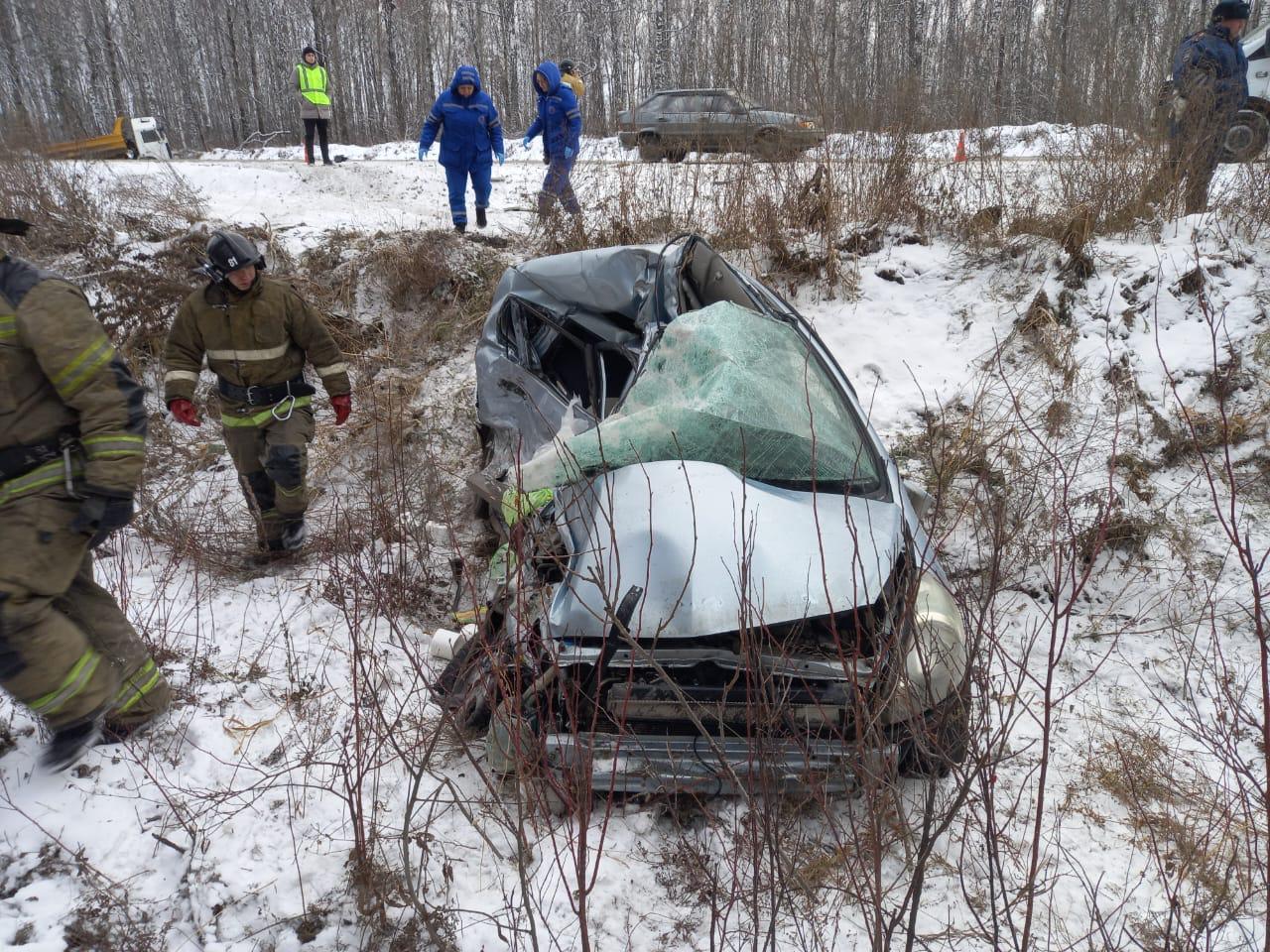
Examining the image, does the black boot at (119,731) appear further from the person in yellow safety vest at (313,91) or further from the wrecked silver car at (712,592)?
the person in yellow safety vest at (313,91)

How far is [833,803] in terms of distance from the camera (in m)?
2.53

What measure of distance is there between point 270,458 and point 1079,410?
16.7 ft

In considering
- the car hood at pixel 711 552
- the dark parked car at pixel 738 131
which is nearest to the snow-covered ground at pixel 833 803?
the car hood at pixel 711 552

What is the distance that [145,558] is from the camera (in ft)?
13.4

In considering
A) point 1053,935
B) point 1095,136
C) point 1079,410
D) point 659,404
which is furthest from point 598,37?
point 1053,935

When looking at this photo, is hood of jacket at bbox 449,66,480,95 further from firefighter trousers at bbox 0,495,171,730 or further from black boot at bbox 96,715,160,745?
black boot at bbox 96,715,160,745

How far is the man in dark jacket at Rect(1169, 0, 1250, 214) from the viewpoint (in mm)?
5496

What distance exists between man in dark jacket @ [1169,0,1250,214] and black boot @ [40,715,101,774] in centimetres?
787

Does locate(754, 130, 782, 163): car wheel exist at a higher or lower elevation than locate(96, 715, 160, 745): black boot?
higher

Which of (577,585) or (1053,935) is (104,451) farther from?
(1053,935)

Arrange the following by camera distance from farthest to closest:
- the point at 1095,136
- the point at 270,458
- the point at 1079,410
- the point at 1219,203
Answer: the point at 1095,136, the point at 1219,203, the point at 1079,410, the point at 270,458

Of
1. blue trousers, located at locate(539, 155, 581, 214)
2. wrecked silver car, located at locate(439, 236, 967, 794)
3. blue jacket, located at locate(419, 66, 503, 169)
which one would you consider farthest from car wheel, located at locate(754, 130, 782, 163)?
wrecked silver car, located at locate(439, 236, 967, 794)

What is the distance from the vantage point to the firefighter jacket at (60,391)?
2.24 m

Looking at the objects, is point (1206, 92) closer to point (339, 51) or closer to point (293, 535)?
point (293, 535)
